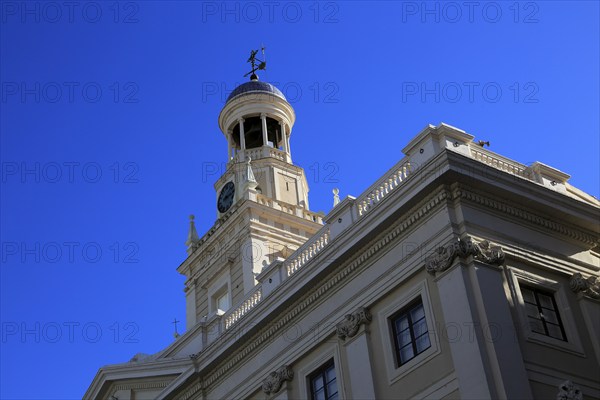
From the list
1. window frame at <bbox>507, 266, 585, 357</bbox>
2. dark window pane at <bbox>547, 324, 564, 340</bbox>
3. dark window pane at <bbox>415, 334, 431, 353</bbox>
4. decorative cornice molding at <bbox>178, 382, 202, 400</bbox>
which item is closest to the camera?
window frame at <bbox>507, 266, 585, 357</bbox>

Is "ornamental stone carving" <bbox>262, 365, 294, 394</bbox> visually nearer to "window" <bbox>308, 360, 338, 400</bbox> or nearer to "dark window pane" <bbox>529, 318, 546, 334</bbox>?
"window" <bbox>308, 360, 338, 400</bbox>

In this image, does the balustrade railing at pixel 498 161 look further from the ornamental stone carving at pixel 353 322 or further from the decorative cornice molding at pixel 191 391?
the decorative cornice molding at pixel 191 391

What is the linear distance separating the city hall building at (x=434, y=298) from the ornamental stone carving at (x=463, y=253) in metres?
0.03

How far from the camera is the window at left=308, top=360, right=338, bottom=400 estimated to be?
2609cm

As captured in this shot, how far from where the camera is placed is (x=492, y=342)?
21734mm

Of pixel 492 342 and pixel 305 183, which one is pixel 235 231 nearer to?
pixel 305 183

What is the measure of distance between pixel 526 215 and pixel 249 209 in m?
19.4

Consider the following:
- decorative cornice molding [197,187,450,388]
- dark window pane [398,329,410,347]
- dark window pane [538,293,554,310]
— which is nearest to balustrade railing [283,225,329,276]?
decorative cornice molding [197,187,450,388]

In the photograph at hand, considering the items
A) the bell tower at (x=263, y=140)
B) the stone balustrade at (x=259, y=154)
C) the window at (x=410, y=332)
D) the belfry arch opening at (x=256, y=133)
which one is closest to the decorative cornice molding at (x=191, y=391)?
the window at (x=410, y=332)

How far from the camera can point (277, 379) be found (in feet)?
90.8

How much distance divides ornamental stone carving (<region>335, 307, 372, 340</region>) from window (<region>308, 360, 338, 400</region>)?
3.34 feet

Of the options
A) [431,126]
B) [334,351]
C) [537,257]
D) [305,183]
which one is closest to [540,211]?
[537,257]

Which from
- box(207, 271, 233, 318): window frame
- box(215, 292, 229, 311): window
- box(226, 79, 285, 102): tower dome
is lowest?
box(215, 292, 229, 311): window

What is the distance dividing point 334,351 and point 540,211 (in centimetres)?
649
